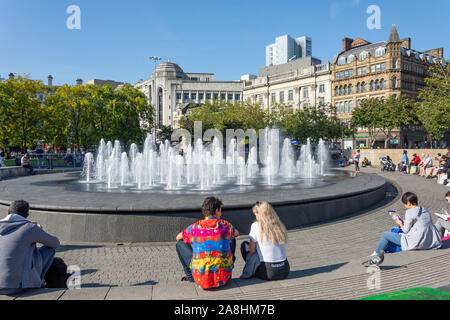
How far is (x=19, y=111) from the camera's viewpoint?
123 feet

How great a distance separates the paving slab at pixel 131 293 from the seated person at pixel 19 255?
100 centimetres

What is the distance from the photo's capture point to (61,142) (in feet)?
144

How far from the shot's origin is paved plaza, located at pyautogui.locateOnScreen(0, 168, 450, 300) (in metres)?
4.12

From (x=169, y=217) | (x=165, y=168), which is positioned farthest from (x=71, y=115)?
(x=169, y=217)

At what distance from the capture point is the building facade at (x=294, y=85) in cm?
7012

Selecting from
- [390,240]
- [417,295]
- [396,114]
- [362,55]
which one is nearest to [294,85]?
[362,55]

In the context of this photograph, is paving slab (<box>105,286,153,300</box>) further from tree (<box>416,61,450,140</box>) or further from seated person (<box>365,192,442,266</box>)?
tree (<box>416,61,450,140</box>)

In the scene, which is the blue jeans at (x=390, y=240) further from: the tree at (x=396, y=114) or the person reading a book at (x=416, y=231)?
the tree at (x=396, y=114)

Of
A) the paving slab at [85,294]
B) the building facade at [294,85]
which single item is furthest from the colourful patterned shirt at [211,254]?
the building facade at [294,85]

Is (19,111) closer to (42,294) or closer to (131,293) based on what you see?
(42,294)

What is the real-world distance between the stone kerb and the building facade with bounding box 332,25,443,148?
5329cm

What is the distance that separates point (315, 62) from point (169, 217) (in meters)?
81.0

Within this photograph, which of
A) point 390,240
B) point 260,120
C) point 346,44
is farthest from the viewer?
point 346,44

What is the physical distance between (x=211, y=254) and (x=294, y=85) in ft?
245
